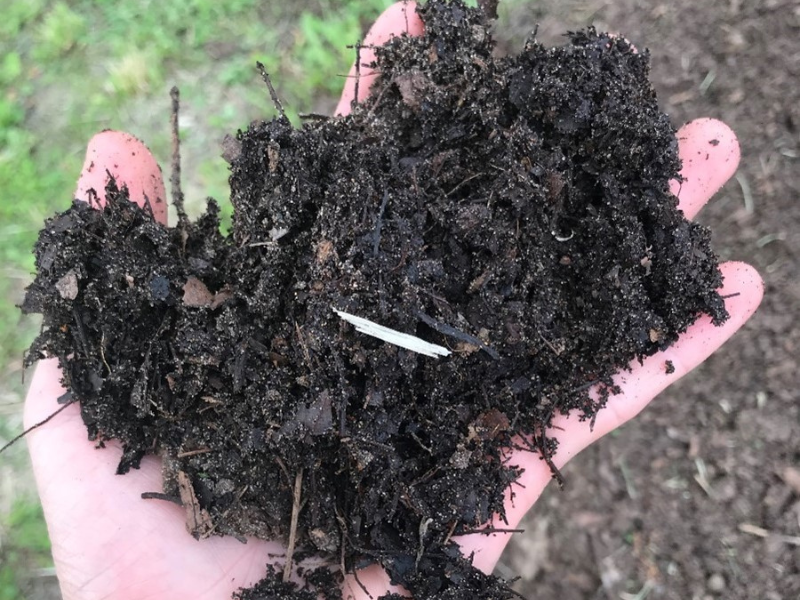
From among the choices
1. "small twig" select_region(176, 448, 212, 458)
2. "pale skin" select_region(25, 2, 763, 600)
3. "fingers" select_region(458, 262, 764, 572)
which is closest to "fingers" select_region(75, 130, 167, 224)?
"pale skin" select_region(25, 2, 763, 600)

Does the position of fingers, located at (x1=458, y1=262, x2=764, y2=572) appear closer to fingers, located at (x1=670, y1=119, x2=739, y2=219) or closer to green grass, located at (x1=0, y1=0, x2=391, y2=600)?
fingers, located at (x1=670, y1=119, x2=739, y2=219)

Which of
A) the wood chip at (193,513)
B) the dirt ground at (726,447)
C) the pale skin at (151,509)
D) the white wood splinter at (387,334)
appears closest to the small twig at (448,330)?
the white wood splinter at (387,334)

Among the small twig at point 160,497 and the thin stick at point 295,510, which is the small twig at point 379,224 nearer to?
the thin stick at point 295,510

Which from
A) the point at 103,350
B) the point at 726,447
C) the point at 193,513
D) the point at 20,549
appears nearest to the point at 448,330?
the point at 193,513

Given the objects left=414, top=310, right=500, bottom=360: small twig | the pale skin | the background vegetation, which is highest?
the background vegetation

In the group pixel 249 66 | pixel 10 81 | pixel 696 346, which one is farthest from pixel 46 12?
pixel 696 346

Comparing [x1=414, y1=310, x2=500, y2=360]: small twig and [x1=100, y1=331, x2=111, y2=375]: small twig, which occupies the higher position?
[x1=414, y1=310, x2=500, y2=360]: small twig

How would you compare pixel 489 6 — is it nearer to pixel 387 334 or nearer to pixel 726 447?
pixel 387 334
